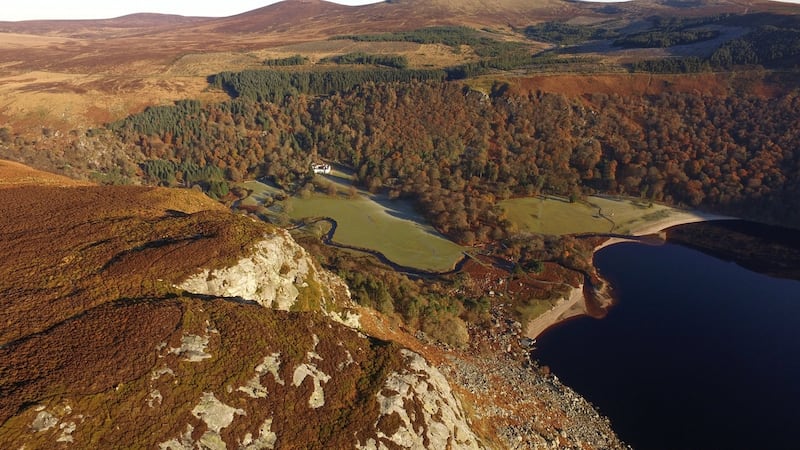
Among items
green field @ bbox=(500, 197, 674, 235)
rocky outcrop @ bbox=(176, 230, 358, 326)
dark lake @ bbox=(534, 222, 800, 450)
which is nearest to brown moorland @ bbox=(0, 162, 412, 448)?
rocky outcrop @ bbox=(176, 230, 358, 326)

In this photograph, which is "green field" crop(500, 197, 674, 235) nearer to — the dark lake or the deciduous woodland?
the deciduous woodland

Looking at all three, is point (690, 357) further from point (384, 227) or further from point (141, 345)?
point (141, 345)

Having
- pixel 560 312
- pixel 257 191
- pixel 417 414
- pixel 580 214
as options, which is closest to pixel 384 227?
pixel 560 312

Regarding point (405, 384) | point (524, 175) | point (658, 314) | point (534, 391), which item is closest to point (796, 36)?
point (524, 175)

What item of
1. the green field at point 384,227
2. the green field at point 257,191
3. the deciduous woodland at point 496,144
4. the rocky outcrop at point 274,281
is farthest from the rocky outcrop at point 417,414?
the green field at point 257,191

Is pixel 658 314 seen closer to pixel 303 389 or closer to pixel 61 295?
pixel 303 389
